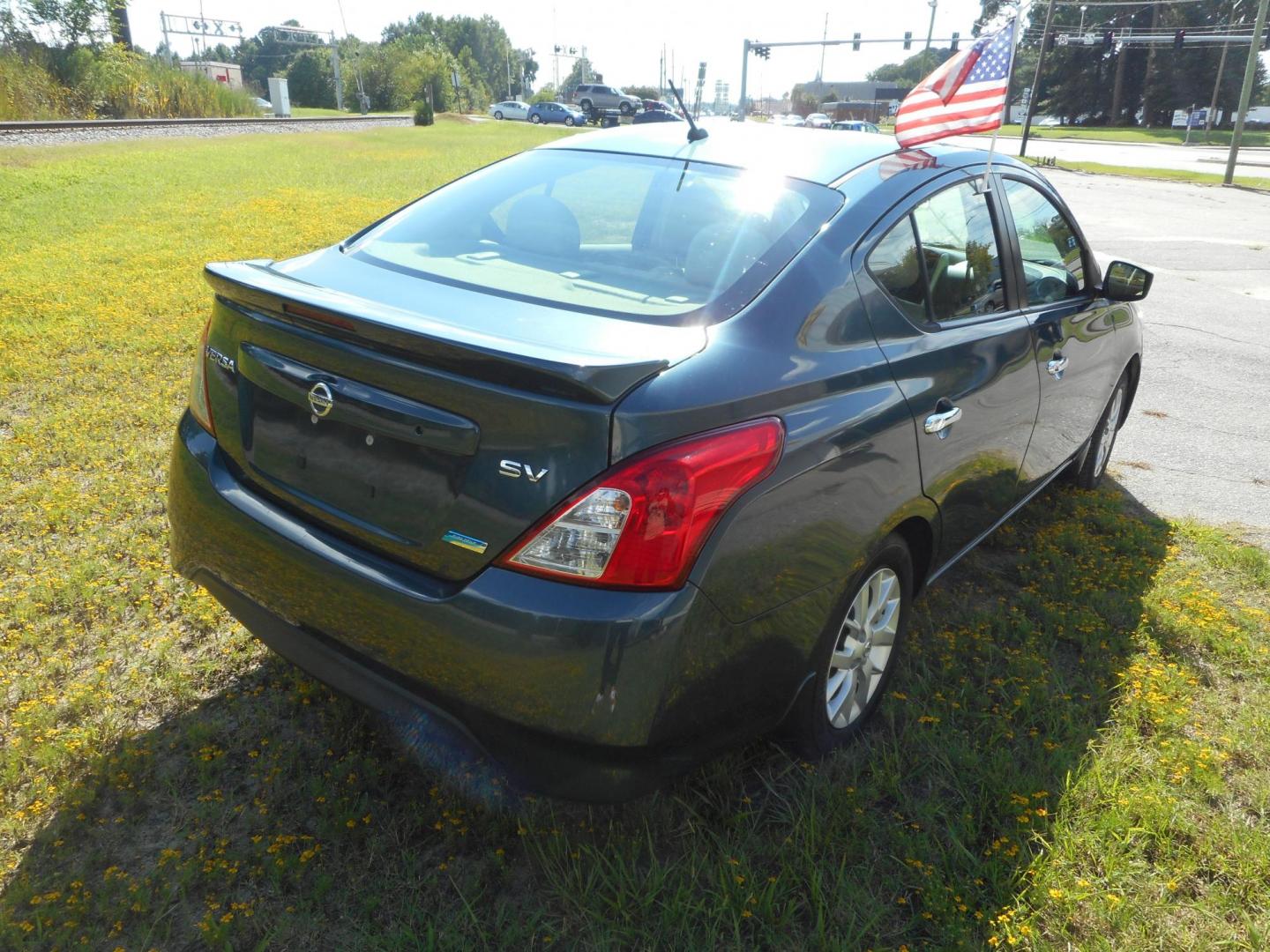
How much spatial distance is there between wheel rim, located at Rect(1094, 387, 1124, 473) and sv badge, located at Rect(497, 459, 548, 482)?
147 inches

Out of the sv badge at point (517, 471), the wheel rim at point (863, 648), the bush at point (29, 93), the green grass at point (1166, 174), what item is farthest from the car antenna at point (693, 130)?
the green grass at point (1166, 174)

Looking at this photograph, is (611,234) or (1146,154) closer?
(611,234)

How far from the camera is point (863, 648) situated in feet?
9.09

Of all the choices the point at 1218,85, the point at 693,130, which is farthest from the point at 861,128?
the point at 1218,85

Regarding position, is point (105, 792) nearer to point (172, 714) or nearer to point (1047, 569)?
point (172, 714)

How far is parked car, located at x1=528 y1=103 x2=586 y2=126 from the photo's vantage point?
178ft

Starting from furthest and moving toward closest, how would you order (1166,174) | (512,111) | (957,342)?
(512,111) → (1166,174) → (957,342)

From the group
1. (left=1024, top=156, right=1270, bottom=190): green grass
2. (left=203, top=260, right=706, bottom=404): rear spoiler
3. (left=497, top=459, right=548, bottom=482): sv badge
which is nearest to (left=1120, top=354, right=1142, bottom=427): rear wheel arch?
(left=203, top=260, right=706, bottom=404): rear spoiler

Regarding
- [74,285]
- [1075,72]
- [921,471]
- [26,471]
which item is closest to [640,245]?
[921,471]

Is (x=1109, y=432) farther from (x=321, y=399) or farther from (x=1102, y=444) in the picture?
(x=321, y=399)

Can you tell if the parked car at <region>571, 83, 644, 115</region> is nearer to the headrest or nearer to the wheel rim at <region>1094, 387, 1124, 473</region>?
the wheel rim at <region>1094, 387, 1124, 473</region>

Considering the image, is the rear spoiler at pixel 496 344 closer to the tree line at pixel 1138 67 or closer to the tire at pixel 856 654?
the tire at pixel 856 654

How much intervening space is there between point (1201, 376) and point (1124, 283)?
410 cm

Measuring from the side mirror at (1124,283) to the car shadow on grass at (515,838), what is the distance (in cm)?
171
